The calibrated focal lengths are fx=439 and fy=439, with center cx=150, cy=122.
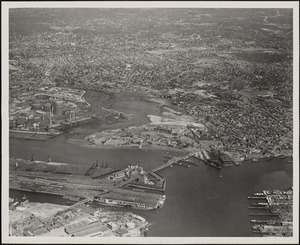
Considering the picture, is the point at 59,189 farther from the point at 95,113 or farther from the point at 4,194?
the point at 95,113

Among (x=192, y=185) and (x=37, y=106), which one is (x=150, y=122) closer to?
(x=192, y=185)

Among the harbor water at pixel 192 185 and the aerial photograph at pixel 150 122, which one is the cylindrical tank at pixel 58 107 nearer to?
the aerial photograph at pixel 150 122

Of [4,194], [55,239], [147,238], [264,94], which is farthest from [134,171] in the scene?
[264,94]

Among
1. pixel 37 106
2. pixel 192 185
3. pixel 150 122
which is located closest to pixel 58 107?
pixel 37 106

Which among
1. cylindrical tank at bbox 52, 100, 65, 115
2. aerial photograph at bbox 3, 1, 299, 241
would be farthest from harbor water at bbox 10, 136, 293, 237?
cylindrical tank at bbox 52, 100, 65, 115

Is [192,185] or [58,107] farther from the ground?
[58,107]

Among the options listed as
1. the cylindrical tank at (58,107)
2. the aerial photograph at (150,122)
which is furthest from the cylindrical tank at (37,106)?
the cylindrical tank at (58,107)

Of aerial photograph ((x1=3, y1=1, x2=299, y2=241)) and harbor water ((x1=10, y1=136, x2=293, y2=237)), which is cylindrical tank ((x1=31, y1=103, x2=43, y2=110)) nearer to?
aerial photograph ((x1=3, y1=1, x2=299, y2=241))
